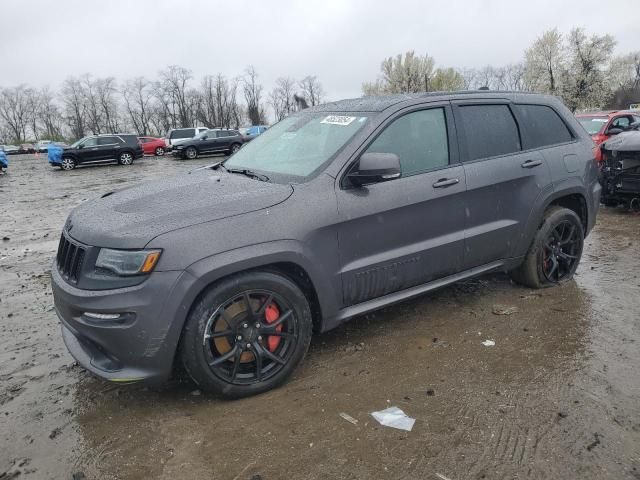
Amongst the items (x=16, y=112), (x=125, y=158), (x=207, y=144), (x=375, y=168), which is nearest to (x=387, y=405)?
(x=375, y=168)

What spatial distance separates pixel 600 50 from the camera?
49438 millimetres

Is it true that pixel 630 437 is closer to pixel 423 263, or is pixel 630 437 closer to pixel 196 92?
pixel 423 263

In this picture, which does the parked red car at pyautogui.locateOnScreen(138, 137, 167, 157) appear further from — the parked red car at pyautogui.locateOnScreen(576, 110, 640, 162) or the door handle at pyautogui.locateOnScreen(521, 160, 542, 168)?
the door handle at pyautogui.locateOnScreen(521, 160, 542, 168)

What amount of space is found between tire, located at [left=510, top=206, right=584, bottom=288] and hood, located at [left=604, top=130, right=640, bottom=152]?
3.39 meters

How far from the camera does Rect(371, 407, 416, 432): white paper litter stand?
105 inches

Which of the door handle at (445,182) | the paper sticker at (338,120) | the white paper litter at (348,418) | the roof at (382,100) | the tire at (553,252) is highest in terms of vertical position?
the roof at (382,100)

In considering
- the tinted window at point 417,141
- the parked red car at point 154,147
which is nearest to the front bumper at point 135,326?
the tinted window at point 417,141

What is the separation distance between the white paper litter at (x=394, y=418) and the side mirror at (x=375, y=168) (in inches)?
55.4

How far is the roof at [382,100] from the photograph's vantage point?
3.64 metres

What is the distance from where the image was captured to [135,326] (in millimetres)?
2598

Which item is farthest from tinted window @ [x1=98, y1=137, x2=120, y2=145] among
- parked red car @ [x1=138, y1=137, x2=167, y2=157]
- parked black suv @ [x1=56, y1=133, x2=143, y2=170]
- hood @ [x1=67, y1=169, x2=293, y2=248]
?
hood @ [x1=67, y1=169, x2=293, y2=248]

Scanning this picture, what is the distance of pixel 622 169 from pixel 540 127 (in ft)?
13.2

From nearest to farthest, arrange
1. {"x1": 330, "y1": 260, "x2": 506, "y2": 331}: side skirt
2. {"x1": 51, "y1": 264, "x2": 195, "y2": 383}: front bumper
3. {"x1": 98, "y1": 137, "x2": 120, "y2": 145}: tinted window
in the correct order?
{"x1": 51, "y1": 264, "x2": 195, "y2": 383}: front bumper < {"x1": 330, "y1": 260, "x2": 506, "y2": 331}: side skirt < {"x1": 98, "y1": 137, "x2": 120, "y2": 145}: tinted window

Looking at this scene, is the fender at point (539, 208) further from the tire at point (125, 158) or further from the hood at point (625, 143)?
the tire at point (125, 158)
